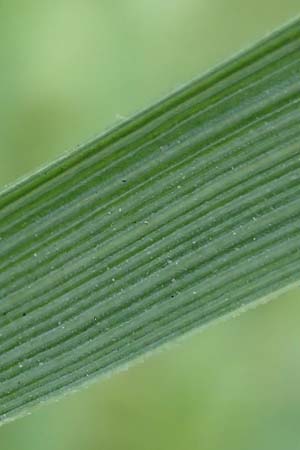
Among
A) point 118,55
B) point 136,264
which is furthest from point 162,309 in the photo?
point 118,55

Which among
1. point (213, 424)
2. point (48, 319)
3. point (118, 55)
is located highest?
point (118, 55)

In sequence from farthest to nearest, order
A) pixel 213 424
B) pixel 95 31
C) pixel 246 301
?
1. pixel 95 31
2. pixel 213 424
3. pixel 246 301

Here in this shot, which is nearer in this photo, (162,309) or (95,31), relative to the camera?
(162,309)

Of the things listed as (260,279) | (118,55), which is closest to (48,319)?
(260,279)

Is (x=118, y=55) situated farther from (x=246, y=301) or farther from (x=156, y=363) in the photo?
(x=246, y=301)

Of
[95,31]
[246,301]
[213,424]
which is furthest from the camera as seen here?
[95,31]

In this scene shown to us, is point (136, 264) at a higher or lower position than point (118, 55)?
lower
